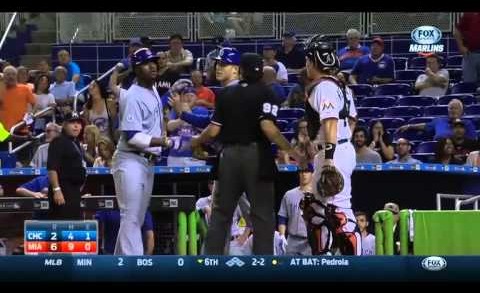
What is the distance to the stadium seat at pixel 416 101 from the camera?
16.7 metres

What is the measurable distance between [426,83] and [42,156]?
4.89 meters

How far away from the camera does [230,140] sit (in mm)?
9852

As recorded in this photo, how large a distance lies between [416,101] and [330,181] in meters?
7.48

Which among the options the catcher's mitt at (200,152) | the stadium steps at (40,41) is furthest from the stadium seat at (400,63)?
the catcher's mitt at (200,152)

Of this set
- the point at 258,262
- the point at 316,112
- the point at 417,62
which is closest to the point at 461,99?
the point at 417,62

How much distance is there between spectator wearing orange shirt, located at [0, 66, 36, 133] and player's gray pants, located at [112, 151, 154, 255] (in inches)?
257

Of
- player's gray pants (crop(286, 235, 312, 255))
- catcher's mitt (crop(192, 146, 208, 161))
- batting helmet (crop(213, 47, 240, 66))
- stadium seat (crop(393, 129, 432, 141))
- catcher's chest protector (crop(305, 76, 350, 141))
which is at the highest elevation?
stadium seat (crop(393, 129, 432, 141))

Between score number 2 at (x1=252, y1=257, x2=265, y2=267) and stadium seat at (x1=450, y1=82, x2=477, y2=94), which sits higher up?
stadium seat at (x1=450, y1=82, x2=477, y2=94)

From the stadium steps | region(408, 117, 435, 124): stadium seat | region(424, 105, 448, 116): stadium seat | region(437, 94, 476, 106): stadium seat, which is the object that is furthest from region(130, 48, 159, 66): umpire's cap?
the stadium steps

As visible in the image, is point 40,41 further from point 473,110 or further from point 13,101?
point 473,110

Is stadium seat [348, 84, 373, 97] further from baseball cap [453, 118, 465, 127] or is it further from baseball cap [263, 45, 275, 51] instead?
baseball cap [453, 118, 465, 127]

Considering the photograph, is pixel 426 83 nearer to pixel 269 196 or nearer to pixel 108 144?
pixel 108 144

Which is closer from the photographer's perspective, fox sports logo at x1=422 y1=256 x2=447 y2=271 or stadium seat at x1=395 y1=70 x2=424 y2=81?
fox sports logo at x1=422 y1=256 x2=447 y2=271

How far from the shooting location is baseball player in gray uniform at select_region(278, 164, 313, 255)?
10555 millimetres
